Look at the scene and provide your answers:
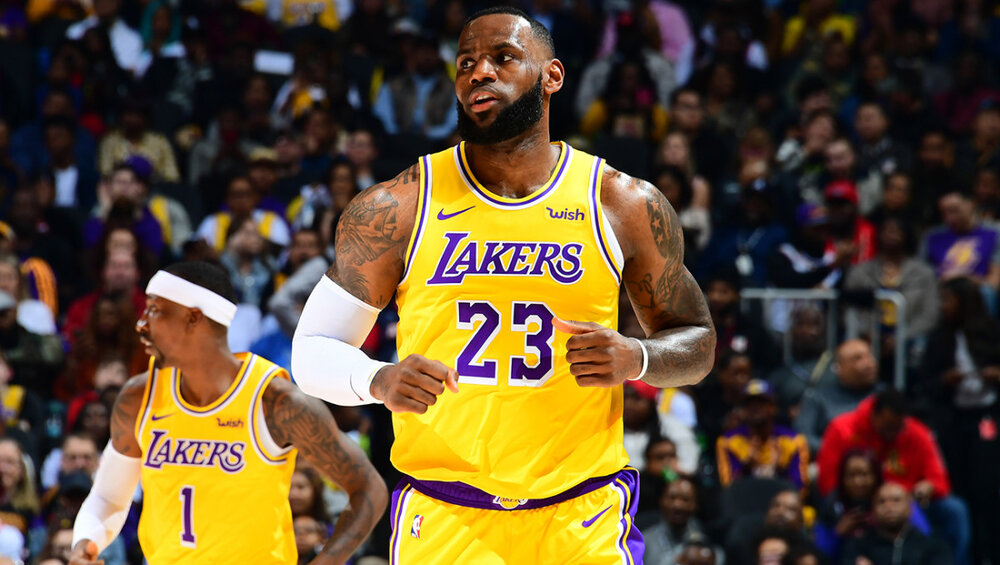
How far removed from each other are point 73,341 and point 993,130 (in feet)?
25.7

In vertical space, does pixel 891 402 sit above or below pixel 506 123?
below

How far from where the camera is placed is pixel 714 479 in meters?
8.80

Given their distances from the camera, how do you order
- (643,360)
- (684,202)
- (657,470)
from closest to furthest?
(643,360) → (657,470) → (684,202)

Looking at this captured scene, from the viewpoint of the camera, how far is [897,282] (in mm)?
10133

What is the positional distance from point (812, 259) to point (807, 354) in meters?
0.83

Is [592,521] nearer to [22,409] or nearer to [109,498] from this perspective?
[109,498]

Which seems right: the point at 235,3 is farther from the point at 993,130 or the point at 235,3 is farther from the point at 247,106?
the point at 993,130

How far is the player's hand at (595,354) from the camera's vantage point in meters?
3.45

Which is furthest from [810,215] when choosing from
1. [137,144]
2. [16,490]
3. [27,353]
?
[16,490]

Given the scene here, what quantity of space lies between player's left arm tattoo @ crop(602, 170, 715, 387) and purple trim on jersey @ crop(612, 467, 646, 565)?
310mm

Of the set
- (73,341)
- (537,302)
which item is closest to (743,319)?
(73,341)

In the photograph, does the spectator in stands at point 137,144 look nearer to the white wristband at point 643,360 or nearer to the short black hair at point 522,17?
the short black hair at point 522,17

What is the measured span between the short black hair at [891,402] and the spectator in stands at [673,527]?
1558 millimetres

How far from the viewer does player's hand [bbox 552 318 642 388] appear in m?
3.45
